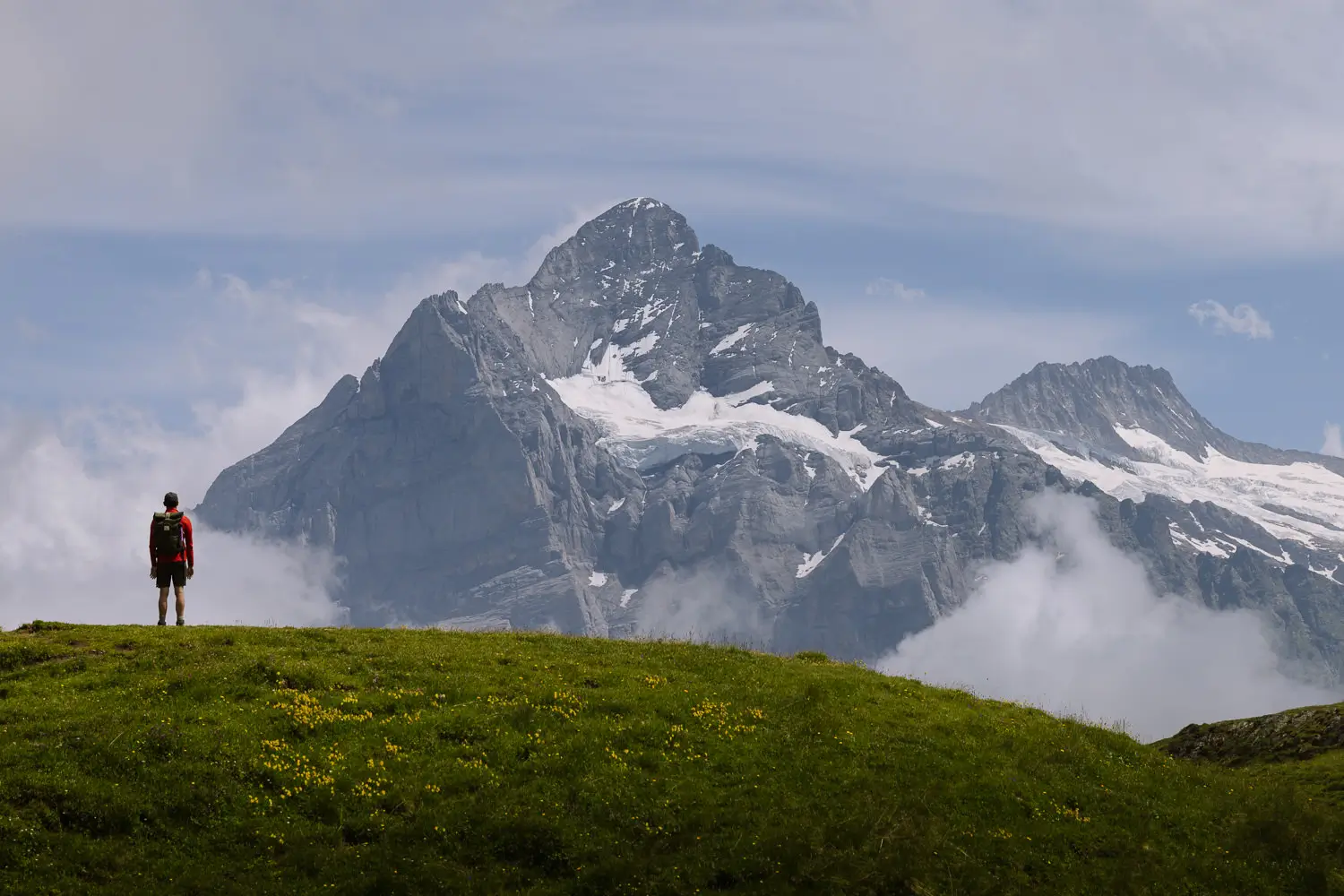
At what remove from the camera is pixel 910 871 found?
30.2 meters

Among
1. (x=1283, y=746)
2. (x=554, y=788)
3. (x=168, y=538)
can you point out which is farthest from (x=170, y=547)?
(x=1283, y=746)

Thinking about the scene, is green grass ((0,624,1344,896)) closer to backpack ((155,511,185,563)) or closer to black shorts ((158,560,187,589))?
black shorts ((158,560,187,589))

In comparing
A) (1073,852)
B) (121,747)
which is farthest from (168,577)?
(1073,852)

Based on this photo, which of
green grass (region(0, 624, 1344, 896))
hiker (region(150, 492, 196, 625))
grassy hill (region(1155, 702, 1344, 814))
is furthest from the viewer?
hiker (region(150, 492, 196, 625))

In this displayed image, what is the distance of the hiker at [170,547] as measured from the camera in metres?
41.9

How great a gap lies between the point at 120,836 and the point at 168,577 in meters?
15.2

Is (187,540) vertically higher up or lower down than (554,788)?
higher up

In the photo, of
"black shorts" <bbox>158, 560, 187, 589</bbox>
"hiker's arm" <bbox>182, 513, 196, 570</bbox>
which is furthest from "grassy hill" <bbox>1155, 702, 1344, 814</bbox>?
"black shorts" <bbox>158, 560, 187, 589</bbox>

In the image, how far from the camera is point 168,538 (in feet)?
138

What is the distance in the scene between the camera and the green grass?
2880cm

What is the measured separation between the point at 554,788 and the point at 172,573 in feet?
57.5

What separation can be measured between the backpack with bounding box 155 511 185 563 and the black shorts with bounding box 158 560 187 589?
23cm

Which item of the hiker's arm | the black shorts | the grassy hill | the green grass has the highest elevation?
the hiker's arm

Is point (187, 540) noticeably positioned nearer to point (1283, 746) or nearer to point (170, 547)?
point (170, 547)
